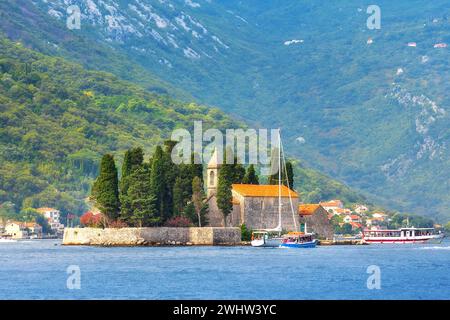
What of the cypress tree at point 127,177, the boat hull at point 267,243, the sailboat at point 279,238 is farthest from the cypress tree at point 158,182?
the sailboat at point 279,238

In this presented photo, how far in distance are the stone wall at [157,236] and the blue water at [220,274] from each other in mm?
2204

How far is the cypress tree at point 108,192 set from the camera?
130m

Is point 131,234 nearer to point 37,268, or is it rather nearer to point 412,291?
point 37,268

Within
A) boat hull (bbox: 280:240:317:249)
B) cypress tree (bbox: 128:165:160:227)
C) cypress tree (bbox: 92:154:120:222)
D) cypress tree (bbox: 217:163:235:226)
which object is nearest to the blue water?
cypress tree (bbox: 128:165:160:227)

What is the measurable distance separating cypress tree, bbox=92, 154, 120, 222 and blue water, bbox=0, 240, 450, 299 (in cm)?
482

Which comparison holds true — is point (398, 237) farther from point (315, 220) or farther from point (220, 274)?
point (220, 274)

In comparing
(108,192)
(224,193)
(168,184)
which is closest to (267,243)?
(224,193)

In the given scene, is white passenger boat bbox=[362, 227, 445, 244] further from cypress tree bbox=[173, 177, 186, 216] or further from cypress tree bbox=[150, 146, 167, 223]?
cypress tree bbox=[150, 146, 167, 223]

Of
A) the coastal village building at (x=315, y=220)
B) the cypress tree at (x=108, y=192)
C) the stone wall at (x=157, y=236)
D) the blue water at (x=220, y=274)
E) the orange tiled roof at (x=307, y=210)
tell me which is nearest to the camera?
the blue water at (x=220, y=274)

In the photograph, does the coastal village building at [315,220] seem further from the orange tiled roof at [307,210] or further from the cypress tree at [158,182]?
the cypress tree at [158,182]

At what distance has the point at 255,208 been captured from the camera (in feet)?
465

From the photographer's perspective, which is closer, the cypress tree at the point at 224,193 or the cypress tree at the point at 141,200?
the cypress tree at the point at 141,200

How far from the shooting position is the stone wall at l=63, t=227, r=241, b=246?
129 metres
